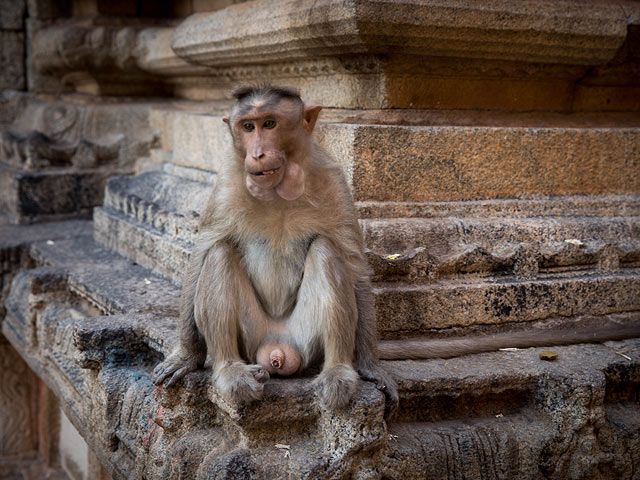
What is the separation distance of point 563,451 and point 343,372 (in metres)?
1.10

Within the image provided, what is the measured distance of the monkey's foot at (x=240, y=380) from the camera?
2703 millimetres

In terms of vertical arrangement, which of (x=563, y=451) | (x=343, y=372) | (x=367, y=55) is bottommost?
(x=563, y=451)

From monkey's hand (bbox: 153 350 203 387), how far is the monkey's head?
708mm

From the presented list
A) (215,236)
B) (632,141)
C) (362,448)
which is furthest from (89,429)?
(632,141)

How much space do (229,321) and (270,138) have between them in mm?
691

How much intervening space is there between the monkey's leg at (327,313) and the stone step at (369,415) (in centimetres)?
12

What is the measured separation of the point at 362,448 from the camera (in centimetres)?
272

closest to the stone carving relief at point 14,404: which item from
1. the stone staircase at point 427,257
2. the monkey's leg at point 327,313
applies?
the stone staircase at point 427,257

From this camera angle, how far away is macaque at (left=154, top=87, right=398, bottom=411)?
2.76 metres

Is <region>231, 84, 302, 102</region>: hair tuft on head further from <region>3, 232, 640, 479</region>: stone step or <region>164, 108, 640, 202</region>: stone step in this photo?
<region>3, 232, 640, 479</region>: stone step

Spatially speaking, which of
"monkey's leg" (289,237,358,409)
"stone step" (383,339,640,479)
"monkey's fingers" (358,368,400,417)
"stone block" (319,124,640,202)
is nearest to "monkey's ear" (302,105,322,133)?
"monkey's leg" (289,237,358,409)

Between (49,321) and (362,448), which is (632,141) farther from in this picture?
(49,321)

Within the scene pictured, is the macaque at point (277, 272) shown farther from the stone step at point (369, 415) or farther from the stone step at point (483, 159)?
the stone step at point (483, 159)

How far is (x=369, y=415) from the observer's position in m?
2.71
